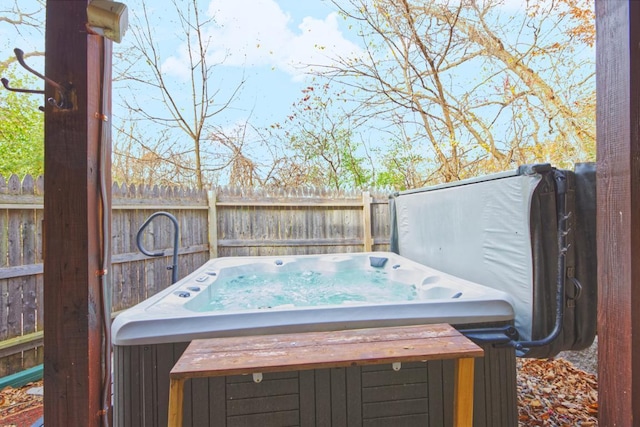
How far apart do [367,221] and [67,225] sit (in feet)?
13.7

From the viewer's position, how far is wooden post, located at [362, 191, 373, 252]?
16.0 feet

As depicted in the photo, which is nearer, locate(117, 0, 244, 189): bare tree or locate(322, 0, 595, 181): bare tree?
locate(322, 0, 595, 181): bare tree

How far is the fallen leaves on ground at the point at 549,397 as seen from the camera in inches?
75.0

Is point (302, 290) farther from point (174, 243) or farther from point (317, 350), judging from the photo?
point (317, 350)

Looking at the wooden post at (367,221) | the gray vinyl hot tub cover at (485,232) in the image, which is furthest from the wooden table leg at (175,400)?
the wooden post at (367,221)

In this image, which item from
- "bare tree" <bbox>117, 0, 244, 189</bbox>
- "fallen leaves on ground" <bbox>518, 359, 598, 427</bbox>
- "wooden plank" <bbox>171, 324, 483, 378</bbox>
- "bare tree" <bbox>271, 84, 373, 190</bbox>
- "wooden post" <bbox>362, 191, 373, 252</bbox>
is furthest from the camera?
"bare tree" <bbox>271, 84, 373, 190</bbox>

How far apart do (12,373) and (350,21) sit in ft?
18.2

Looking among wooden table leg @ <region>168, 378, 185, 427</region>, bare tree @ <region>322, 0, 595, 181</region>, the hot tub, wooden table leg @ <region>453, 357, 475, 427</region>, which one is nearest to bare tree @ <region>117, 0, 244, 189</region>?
bare tree @ <region>322, 0, 595, 181</region>

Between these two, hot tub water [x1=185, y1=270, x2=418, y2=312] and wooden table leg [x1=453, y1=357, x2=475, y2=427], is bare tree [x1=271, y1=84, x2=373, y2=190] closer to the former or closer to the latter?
hot tub water [x1=185, y1=270, x2=418, y2=312]

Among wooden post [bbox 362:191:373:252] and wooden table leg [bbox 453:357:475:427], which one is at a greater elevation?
wooden post [bbox 362:191:373:252]

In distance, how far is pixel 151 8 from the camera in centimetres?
549

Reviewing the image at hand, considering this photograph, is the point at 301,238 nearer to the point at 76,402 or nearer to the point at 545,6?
the point at 76,402

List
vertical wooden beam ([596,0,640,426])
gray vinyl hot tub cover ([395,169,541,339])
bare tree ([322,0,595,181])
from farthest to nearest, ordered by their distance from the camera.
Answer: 1. bare tree ([322,0,595,181])
2. gray vinyl hot tub cover ([395,169,541,339])
3. vertical wooden beam ([596,0,640,426])

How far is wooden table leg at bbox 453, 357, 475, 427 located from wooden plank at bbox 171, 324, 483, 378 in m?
0.07
